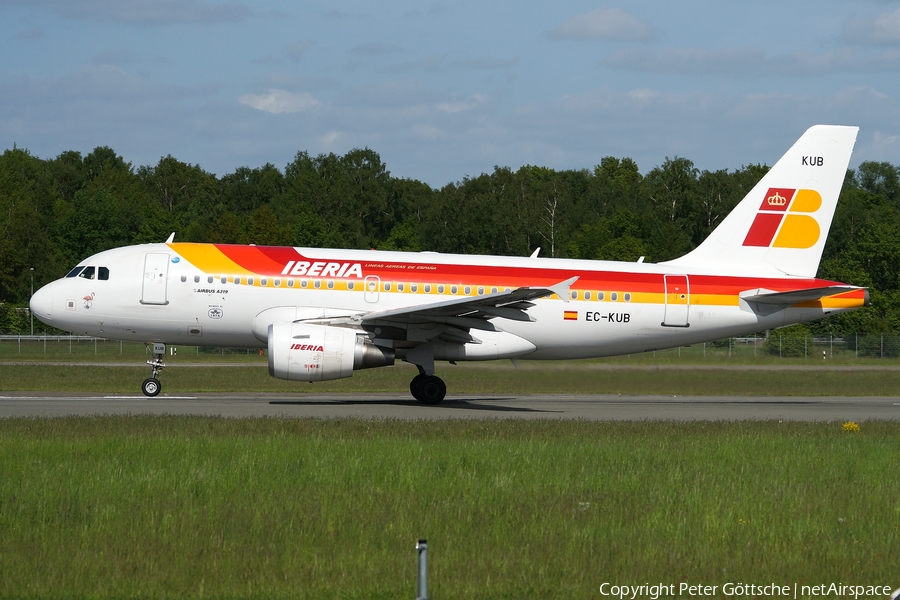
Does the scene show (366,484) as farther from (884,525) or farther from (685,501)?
(884,525)

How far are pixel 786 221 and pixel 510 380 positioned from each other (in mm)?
7993

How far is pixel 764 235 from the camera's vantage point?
2636 centimetres

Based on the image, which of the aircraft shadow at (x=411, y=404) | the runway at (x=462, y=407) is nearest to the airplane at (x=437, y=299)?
the aircraft shadow at (x=411, y=404)

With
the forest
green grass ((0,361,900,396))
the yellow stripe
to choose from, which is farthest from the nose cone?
the forest

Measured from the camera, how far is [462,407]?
24281 mm

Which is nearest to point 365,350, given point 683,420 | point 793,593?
point 683,420

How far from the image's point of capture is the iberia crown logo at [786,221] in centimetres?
2636

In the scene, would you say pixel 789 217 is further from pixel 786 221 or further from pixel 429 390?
pixel 429 390

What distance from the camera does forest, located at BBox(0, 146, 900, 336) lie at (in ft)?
259

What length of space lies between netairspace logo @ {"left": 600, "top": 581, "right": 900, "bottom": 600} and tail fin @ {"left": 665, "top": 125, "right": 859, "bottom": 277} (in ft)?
60.0

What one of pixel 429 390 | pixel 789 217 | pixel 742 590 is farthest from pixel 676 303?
pixel 742 590

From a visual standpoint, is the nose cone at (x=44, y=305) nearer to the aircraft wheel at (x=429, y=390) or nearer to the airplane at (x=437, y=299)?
the airplane at (x=437, y=299)

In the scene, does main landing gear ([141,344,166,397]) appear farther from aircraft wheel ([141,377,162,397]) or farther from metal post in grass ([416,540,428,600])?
metal post in grass ([416,540,428,600])

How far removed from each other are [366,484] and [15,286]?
7632 cm
